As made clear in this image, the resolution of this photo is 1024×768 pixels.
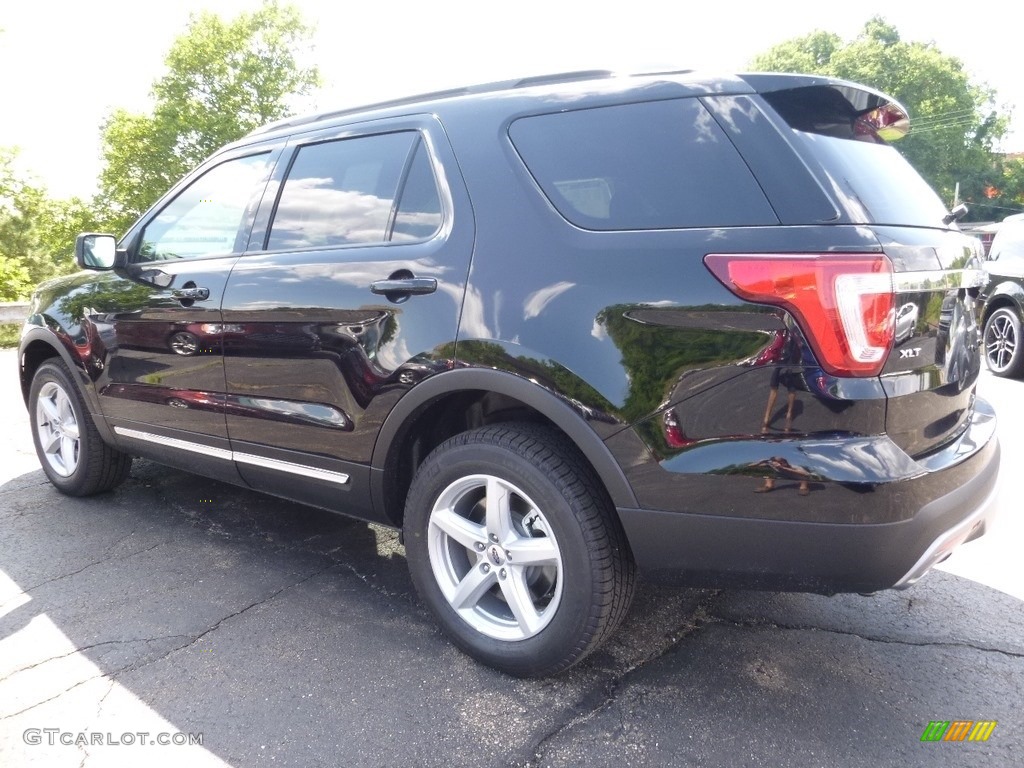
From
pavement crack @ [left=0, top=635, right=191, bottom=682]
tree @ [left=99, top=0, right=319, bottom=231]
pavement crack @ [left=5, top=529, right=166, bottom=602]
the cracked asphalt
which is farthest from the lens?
tree @ [left=99, top=0, right=319, bottom=231]

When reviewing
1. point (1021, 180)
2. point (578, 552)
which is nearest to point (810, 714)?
point (578, 552)

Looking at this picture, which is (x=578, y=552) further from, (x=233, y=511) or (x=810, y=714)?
(x=233, y=511)

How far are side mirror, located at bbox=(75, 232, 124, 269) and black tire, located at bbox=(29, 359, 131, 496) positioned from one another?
74 cm

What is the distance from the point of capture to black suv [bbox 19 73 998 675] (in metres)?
1.92

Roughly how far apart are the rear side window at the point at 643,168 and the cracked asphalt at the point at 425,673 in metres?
1.43

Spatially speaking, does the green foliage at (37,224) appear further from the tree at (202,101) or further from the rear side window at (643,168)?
the rear side window at (643,168)

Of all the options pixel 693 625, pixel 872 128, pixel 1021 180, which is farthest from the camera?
pixel 1021 180

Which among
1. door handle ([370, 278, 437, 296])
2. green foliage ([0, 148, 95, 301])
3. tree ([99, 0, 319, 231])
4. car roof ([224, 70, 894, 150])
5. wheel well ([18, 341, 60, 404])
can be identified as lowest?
green foliage ([0, 148, 95, 301])

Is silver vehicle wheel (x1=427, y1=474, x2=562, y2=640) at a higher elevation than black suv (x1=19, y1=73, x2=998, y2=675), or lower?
lower

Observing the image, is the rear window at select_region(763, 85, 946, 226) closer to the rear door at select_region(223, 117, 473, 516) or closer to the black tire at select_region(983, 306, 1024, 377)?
the rear door at select_region(223, 117, 473, 516)

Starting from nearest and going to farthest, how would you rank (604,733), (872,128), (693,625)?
(604,733)
(872,128)
(693,625)

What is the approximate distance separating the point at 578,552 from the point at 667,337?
669 millimetres

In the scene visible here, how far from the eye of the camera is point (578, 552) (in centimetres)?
223

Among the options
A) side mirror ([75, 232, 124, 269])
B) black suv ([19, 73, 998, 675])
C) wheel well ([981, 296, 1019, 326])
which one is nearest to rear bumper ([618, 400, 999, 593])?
black suv ([19, 73, 998, 675])
